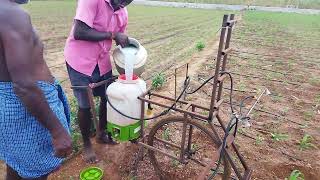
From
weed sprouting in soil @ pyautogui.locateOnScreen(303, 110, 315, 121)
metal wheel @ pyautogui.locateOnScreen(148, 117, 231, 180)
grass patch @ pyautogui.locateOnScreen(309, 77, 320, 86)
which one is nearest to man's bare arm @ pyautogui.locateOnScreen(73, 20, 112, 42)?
metal wheel @ pyautogui.locateOnScreen(148, 117, 231, 180)

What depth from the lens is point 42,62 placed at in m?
1.75

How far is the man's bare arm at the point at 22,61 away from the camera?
1475 millimetres

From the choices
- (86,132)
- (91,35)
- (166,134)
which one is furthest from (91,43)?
(166,134)

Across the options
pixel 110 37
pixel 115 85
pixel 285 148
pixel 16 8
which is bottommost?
pixel 285 148

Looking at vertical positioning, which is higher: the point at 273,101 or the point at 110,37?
the point at 110,37

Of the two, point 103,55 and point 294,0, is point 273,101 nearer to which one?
point 103,55

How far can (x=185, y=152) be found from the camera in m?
2.85

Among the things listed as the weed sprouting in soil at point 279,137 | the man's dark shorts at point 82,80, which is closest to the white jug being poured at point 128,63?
the man's dark shorts at point 82,80

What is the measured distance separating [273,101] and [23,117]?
4271 millimetres

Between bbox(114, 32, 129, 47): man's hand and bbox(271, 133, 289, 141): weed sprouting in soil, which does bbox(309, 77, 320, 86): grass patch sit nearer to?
bbox(271, 133, 289, 141): weed sprouting in soil

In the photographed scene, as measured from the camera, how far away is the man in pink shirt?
2693 mm

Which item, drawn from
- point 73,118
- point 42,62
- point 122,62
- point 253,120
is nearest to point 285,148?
point 253,120

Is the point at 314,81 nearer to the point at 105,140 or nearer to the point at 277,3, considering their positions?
the point at 105,140

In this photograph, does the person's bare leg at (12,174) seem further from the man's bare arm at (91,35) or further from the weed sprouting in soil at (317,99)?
the weed sprouting in soil at (317,99)
